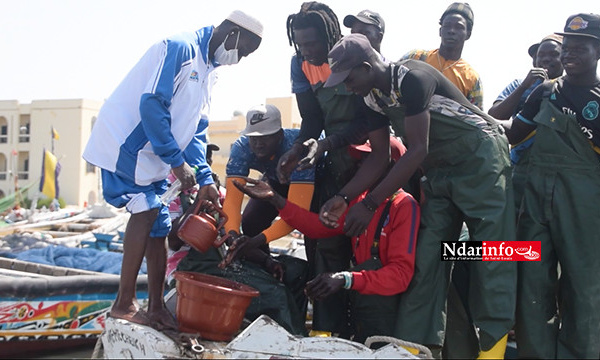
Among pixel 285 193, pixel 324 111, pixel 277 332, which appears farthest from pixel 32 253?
pixel 277 332

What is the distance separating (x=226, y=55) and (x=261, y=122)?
910 millimetres

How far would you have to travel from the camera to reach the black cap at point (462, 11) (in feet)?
17.6

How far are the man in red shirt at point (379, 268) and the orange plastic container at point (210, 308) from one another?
16.1 inches

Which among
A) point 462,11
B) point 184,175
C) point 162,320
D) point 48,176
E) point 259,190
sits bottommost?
point 48,176

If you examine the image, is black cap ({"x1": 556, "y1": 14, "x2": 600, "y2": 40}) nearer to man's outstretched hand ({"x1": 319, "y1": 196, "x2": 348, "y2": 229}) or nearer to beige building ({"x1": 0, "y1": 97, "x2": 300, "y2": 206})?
man's outstretched hand ({"x1": 319, "y1": 196, "x2": 348, "y2": 229})

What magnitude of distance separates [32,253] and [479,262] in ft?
30.5

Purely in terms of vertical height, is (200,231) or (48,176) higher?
(200,231)

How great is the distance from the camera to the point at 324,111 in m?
4.55

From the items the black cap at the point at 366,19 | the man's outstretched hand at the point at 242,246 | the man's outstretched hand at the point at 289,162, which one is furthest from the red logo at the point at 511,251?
the black cap at the point at 366,19

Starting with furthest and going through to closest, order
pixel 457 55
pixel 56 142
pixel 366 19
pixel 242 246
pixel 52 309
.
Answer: pixel 56 142
pixel 52 309
pixel 457 55
pixel 366 19
pixel 242 246

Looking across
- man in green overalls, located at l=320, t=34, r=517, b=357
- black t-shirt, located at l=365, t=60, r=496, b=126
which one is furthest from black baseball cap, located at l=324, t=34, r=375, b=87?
black t-shirt, located at l=365, t=60, r=496, b=126

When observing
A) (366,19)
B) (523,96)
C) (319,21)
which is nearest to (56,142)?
(366,19)

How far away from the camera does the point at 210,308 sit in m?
3.61

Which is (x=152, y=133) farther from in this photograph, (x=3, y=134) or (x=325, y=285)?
(x=3, y=134)
